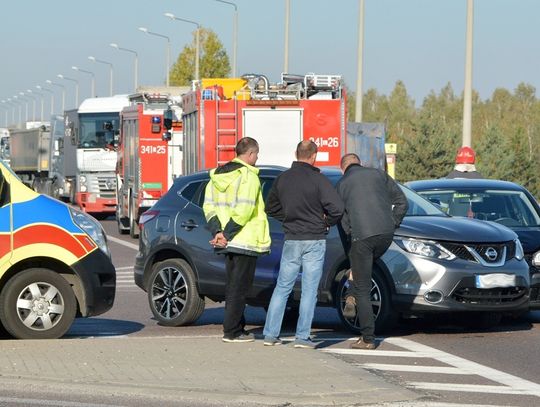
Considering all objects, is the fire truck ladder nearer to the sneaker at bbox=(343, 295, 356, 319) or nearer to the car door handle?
the car door handle

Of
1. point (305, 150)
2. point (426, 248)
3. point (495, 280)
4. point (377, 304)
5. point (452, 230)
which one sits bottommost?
point (377, 304)

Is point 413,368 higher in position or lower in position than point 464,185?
lower

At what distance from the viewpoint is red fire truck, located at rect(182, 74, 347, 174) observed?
24.6 metres

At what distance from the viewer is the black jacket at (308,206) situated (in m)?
12.2

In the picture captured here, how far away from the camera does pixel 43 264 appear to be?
1278cm

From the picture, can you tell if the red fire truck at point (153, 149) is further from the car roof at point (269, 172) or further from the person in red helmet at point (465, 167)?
the car roof at point (269, 172)

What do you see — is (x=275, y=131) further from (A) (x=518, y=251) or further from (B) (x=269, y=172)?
(A) (x=518, y=251)

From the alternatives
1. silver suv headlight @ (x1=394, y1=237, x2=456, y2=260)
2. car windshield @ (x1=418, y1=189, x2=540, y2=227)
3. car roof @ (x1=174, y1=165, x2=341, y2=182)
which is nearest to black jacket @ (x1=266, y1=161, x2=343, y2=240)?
silver suv headlight @ (x1=394, y1=237, x2=456, y2=260)

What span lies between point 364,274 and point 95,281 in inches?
92.6

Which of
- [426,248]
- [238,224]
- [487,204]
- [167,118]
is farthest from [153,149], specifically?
[238,224]

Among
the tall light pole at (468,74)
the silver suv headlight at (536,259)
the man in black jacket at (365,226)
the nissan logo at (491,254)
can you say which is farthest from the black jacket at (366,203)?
the tall light pole at (468,74)

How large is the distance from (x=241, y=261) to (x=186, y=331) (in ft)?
6.65

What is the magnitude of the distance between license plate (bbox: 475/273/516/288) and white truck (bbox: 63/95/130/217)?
28.3m

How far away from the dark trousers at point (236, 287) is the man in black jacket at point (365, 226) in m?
0.90
